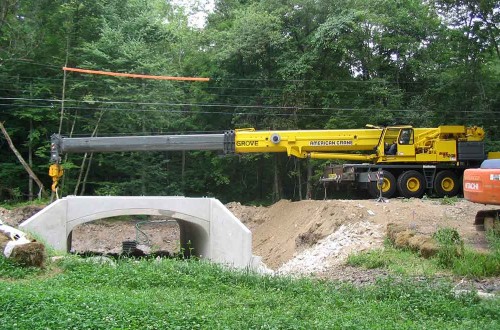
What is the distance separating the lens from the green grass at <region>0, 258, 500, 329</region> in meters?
6.41

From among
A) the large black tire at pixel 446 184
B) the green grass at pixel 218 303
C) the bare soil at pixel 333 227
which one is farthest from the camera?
the large black tire at pixel 446 184

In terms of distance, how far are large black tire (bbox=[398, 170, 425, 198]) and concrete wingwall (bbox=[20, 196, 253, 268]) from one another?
20.2ft

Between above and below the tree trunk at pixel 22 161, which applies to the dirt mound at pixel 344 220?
below

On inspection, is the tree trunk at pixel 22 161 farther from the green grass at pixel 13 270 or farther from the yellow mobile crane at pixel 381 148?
the green grass at pixel 13 270

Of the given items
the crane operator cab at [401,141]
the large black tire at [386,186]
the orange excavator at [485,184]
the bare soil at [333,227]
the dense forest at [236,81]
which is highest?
the dense forest at [236,81]

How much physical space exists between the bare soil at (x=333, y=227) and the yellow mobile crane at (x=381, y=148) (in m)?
1.59

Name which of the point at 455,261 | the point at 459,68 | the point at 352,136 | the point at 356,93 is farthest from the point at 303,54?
the point at 455,261

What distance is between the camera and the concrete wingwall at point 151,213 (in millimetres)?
18391

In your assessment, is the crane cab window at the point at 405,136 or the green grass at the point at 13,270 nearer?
the green grass at the point at 13,270

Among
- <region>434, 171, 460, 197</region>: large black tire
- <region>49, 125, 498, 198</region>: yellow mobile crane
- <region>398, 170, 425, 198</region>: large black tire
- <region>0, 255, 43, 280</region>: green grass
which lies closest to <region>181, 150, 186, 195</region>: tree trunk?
<region>49, 125, 498, 198</region>: yellow mobile crane

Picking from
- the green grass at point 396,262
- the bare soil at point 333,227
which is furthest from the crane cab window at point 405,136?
the green grass at point 396,262

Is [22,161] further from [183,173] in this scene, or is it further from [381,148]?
[381,148]

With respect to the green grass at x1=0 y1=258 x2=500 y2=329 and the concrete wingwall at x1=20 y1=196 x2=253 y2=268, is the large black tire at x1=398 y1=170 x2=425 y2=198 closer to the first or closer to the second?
the concrete wingwall at x1=20 y1=196 x2=253 y2=268

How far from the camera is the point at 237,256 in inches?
716
